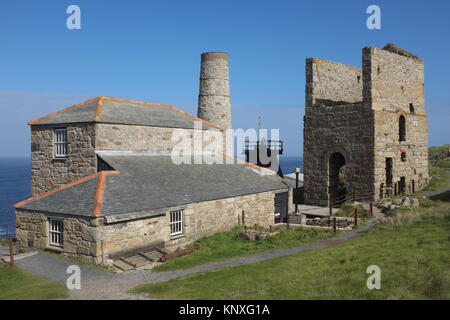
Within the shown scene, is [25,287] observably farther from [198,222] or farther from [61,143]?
[61,143]

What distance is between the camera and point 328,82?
2720cm

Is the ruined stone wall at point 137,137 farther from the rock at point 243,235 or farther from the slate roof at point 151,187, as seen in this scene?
the rock at point 243,235

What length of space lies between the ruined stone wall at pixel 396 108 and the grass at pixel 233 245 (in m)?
8.17

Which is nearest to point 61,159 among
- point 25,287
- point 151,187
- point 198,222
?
point 151,187

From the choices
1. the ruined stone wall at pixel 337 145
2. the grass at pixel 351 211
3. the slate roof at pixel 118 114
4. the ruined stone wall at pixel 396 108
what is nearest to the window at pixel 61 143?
the slate roof at pixel 118 114

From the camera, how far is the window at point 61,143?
20.3m

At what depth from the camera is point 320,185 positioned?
1049 inches

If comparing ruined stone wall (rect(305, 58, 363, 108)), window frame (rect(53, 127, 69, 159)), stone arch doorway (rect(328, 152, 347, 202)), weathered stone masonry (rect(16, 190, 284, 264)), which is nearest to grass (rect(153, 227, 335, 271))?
weathered stone masonry (rect(16, 190, 284, 264))

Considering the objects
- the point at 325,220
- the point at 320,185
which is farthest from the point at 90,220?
the point at 320,185

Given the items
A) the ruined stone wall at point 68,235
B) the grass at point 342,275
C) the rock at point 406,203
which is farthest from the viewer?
the rock at point 406,203

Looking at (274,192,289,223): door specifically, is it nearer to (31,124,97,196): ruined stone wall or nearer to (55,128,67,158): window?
(31,124,97,196): ruined stone wall

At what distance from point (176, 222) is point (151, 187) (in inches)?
77.9

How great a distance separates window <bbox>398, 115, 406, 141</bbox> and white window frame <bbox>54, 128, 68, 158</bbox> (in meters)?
21.7

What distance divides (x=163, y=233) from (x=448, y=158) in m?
44.8
